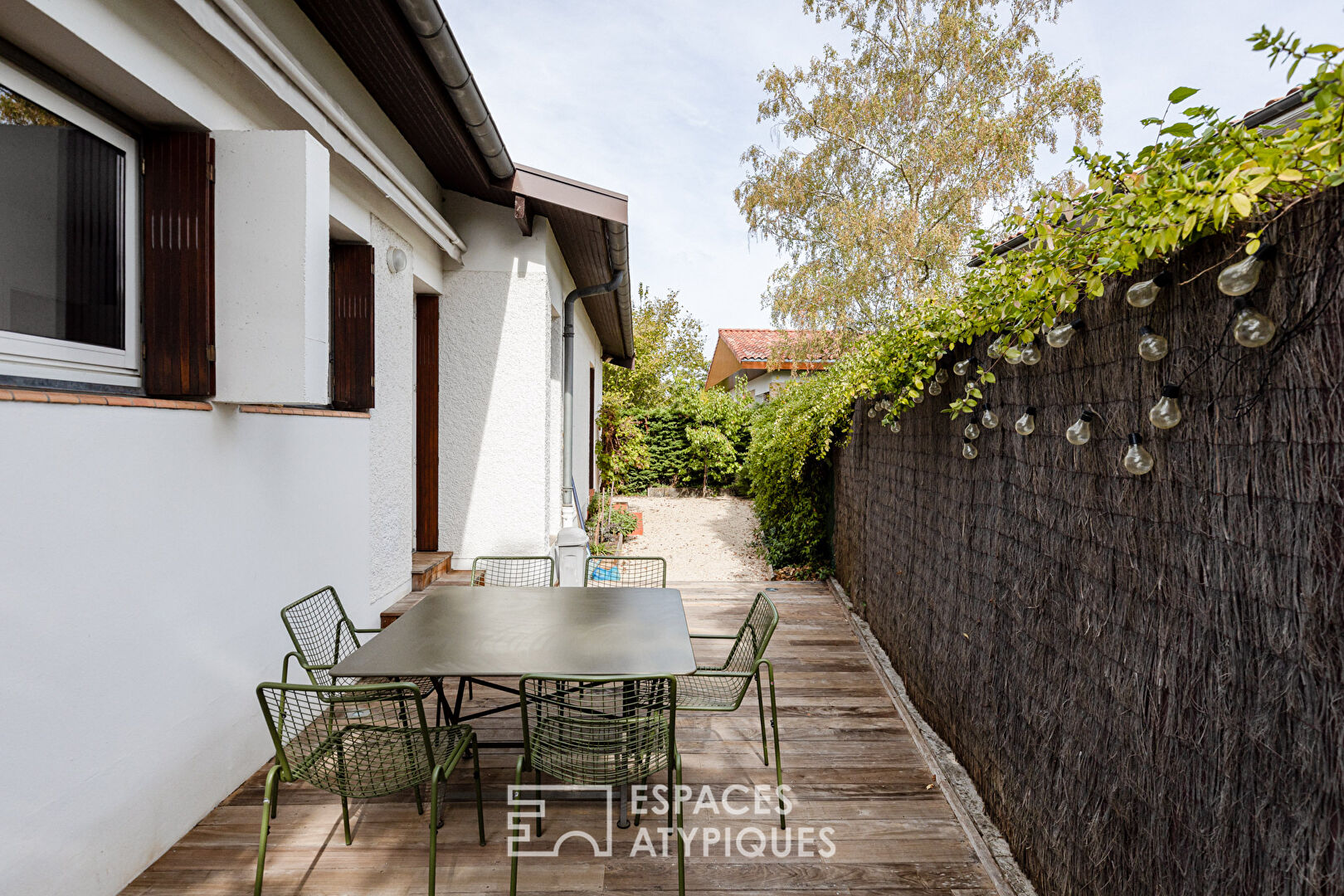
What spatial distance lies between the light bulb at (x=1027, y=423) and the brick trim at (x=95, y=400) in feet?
9.66

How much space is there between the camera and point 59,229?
2.17m

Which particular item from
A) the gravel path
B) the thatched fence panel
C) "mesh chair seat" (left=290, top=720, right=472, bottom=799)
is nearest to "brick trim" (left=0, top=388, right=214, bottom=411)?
"mesh chair seat" (left=290, top=720, right=472, bottom=799)

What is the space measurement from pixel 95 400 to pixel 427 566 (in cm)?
328

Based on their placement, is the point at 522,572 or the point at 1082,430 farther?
the point at 522,572

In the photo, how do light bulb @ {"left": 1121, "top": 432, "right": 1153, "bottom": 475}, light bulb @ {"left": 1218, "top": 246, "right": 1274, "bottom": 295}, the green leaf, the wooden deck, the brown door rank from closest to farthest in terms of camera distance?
light bulb @ {"left": 1218, "top": 246, "right": 1274, "bottom": 295}
the green leaf
light bulb @ {"left": 1121, "top": 432, "right": 1153, "bottom": 475}
the wooden deck
the brown door

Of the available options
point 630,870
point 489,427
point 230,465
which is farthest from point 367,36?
point 630,870

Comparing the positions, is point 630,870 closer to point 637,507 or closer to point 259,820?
point 259,820

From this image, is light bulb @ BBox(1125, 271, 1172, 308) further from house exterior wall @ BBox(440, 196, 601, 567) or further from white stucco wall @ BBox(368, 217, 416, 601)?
house exterior wall @ BBox(440, 196, 601, 567)

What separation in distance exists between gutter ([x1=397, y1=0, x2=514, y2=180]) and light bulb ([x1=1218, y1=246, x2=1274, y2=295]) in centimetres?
314

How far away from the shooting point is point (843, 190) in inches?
530

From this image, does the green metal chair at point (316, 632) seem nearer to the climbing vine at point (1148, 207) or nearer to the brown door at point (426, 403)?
the brown door at point (426, 403)

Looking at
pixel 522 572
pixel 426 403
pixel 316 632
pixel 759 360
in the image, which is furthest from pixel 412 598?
pixel 759 360

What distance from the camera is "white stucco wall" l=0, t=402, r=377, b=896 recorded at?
6.14 ft

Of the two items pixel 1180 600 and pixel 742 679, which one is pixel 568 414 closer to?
pixel 742 679
